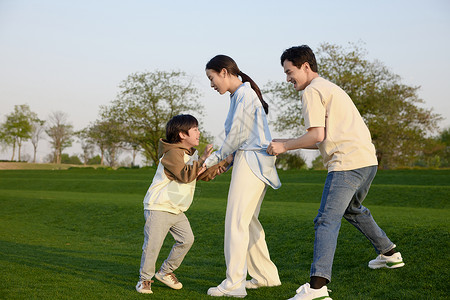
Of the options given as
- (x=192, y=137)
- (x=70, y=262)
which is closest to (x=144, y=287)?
(x=192, y=137)

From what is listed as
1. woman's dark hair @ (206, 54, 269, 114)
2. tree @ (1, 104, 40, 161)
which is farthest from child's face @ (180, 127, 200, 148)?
tree @ (1, 104, 40, 161)

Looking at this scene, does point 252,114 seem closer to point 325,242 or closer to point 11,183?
point 325,242

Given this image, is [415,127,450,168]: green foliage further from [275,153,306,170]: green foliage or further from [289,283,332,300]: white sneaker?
[289,283,332,300]: white sneaker

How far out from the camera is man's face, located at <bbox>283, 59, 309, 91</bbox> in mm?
3793

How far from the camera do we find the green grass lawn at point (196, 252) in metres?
4.22

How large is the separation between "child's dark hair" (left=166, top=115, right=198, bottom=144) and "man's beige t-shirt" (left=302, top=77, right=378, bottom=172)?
118 cm

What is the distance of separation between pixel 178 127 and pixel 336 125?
1.47m

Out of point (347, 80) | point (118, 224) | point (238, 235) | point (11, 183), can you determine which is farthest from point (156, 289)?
point (347, 80)

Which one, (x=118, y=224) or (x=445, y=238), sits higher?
(x=445, y=238)

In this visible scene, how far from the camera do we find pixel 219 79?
4098 millimetres

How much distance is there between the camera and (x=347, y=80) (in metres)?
33.1

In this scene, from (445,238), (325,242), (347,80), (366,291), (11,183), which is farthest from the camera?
(347,80)

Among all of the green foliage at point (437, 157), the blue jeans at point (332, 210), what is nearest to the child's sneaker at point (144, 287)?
the blue jeans at point (332, 210)

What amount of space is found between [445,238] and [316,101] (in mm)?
2665
